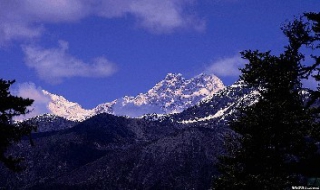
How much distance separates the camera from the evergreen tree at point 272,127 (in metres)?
28.7

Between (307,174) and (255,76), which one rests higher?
(255,76)

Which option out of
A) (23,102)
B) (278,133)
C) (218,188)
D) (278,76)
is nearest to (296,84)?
(278,76)

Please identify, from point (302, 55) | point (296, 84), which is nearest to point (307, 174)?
point (296, 84)

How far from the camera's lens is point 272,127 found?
29297 millimetres

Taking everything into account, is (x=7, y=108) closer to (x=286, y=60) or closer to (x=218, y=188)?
(x=218, y=188)

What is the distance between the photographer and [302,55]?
3069 centimetres

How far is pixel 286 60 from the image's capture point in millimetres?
30969

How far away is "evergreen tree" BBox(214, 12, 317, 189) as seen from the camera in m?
28.7

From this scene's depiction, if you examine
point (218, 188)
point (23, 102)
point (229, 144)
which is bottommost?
point (218, 188)

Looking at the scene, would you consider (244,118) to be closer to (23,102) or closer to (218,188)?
(218,188)

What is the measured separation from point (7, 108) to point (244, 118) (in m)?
16.0

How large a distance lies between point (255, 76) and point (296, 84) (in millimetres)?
2835

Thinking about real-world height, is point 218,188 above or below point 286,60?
below

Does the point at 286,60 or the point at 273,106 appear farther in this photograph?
the point at 286,60
